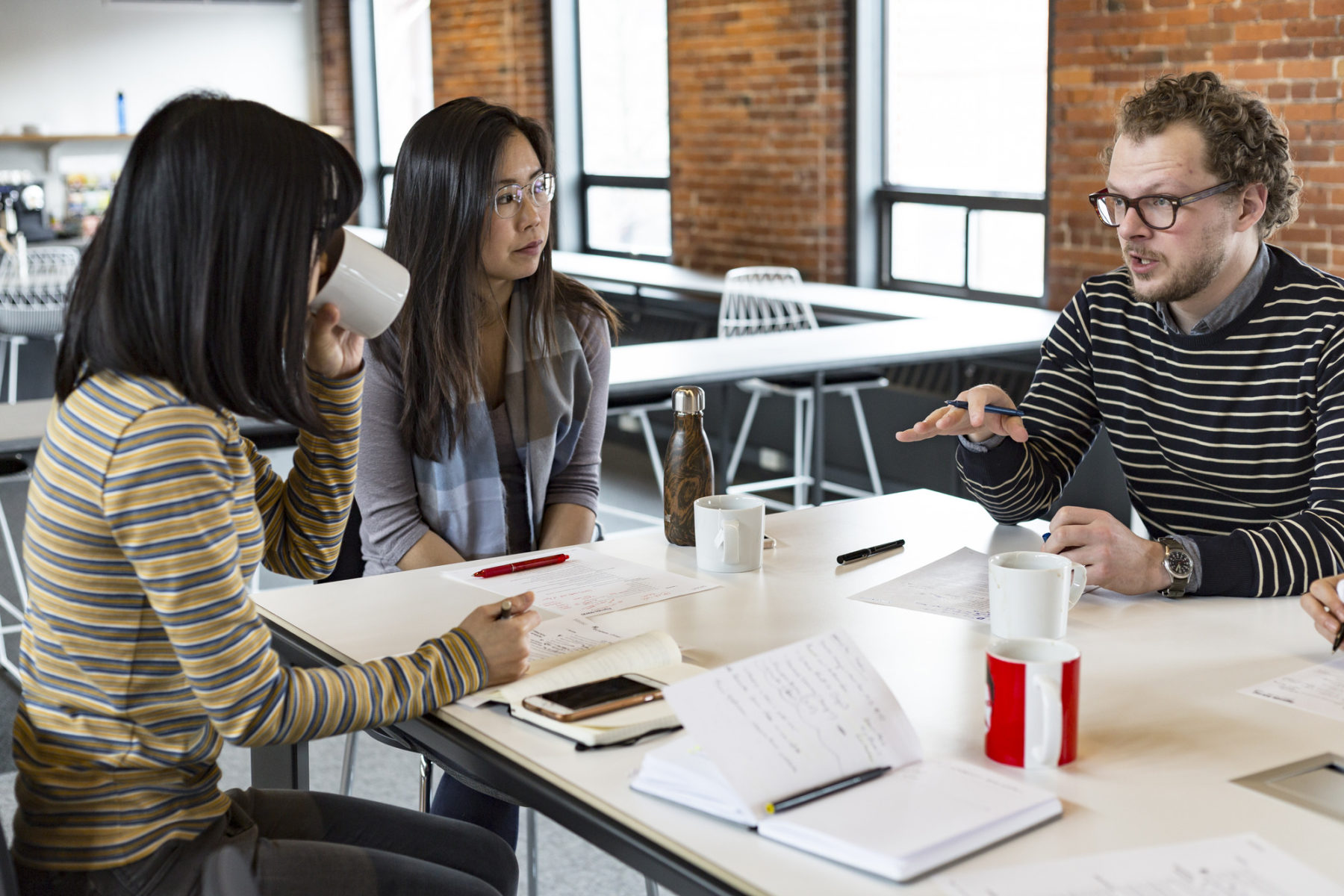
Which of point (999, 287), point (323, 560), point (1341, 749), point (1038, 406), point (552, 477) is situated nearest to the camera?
point (1341, 749)

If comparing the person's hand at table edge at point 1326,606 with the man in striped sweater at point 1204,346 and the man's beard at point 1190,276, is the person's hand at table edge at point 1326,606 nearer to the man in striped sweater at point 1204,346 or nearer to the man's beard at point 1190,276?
the man in striped sweater at point 1204,346

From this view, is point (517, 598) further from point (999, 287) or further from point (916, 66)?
point (916, 66)

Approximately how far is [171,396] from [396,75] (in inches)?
325

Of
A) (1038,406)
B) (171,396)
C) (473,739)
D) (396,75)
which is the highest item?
(396,75)

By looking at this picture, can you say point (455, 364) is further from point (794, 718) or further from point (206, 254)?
point (794, 718)

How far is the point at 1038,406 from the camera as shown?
1.95m

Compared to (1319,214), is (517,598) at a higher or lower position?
lower

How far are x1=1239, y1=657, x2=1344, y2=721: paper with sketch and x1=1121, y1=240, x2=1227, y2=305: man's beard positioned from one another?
63 centimetres

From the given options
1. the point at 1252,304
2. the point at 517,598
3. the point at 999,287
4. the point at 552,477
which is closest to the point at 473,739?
the point at 517,598

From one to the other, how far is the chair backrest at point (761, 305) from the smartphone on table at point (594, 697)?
4032 millimetres

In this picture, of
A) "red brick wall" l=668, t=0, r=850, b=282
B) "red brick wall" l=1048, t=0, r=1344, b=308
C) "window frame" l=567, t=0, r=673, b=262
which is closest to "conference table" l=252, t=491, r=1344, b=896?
"red brick wall" l=1048, t=0, r=1344, b=308

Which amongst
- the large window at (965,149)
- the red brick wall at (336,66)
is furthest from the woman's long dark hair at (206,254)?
the red brick wall at (336,66)

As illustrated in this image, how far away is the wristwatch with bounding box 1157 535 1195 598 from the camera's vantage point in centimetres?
148

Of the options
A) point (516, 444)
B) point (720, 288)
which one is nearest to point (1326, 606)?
point (516, 444)
